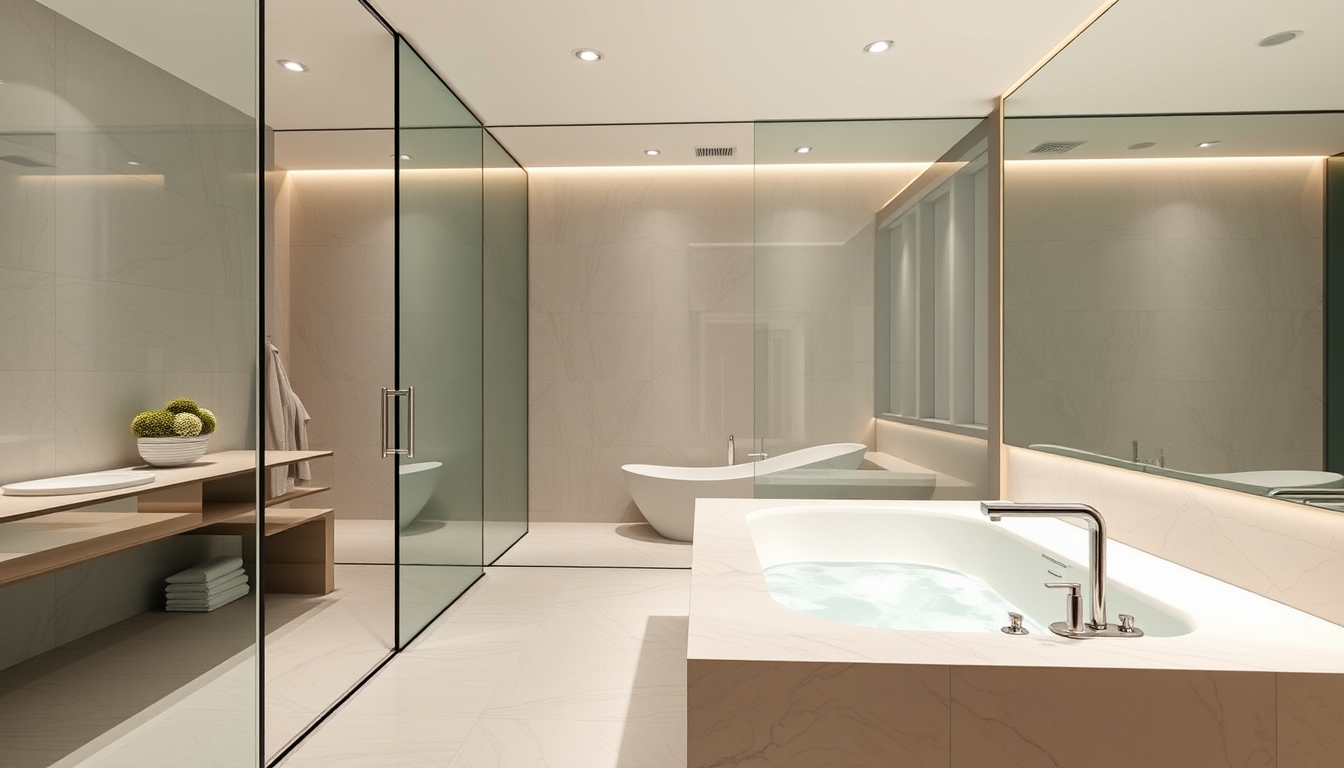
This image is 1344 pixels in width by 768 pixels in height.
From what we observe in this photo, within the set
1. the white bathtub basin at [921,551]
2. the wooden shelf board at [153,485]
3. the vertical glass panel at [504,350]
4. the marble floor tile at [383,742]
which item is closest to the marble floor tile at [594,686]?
the marble floor tile at [383,742]

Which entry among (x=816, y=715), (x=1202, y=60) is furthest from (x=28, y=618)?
(x=1202, y=60)

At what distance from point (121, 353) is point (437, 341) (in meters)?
2.02

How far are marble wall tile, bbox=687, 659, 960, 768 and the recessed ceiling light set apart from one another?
182 centimetres

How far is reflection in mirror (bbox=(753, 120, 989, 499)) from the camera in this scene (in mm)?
3838

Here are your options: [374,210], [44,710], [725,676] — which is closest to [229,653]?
[44,710]

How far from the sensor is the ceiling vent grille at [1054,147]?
2.91 metres

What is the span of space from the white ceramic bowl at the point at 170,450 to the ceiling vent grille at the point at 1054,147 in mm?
3139

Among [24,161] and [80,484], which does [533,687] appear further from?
[24,161]

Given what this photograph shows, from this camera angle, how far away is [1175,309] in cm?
228

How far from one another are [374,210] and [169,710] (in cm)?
452

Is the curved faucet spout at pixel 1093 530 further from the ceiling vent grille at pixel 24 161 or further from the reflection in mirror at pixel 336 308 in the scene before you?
the reflection in mirror at pixel 336 308

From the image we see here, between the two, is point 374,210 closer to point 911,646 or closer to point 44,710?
point 44,710

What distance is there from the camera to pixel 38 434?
4.10 feet

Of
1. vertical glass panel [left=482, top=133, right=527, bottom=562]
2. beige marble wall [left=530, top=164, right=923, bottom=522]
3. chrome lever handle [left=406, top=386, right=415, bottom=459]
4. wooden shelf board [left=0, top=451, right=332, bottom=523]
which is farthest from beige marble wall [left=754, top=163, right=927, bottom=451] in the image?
wooden shelf board [left=0, top=451, right=332, bottom=523]
